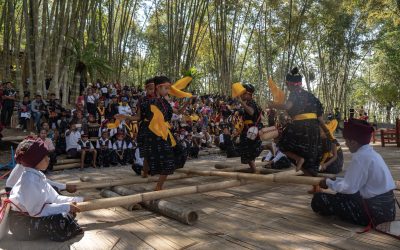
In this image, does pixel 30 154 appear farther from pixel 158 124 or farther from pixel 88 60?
pixel 88 60

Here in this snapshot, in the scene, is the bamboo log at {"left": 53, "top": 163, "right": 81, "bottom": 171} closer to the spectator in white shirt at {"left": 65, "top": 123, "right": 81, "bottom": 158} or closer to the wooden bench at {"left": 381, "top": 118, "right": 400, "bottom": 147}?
the spectator in white shirt at {"left": 65, "top": 123, "right": 81, "bottom": 158}

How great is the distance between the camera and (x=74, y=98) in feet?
38.2

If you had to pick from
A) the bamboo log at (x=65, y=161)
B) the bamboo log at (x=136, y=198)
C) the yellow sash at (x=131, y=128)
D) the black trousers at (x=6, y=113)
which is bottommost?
the bamboo log at (x=65, y=161)

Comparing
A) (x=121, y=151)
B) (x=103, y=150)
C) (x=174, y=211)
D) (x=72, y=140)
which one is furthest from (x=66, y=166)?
(x=174, y=211)

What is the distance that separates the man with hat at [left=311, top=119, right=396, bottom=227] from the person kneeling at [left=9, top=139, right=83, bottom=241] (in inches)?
82.2

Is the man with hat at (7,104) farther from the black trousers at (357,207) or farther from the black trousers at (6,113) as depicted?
the black trousers at (357,207)

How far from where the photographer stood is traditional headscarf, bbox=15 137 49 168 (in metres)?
2.46

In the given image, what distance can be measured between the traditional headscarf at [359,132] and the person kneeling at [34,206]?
2.24 m

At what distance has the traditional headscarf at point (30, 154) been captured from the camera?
246 cm

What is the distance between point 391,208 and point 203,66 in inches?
1193

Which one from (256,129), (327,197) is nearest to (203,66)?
(256,129)

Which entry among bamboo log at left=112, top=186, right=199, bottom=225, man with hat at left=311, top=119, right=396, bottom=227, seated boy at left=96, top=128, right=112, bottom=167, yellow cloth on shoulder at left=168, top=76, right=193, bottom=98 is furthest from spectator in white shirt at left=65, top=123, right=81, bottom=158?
man with hat at left=311, top=119, right=396, bottom=227

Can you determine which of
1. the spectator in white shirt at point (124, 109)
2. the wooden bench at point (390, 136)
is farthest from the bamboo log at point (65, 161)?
the wooden bench at point (390, 136)

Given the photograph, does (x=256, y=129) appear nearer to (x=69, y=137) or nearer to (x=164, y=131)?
(x=164, y=131)
